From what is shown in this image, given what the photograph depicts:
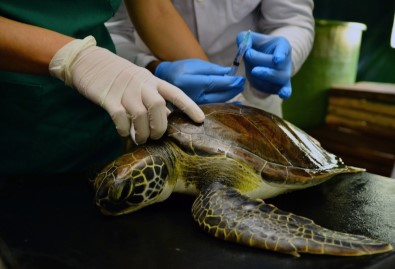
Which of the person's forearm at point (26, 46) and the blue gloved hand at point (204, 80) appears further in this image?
the blue gloved hand at point (204, 80)

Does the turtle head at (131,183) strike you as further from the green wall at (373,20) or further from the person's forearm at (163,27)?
the green wall at (373,20)

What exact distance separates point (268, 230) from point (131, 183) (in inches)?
11.4

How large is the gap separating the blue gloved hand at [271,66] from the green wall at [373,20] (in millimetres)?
1991

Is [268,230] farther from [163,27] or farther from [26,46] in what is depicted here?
[163,27]

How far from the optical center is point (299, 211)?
0.85 meters

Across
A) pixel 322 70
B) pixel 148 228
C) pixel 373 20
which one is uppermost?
pixel 148 228

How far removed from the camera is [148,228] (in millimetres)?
744

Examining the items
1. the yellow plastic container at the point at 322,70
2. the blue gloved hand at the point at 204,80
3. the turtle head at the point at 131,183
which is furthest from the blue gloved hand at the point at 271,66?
the yellow plastic container at the point at 322,70

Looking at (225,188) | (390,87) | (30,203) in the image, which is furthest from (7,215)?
(390,87)

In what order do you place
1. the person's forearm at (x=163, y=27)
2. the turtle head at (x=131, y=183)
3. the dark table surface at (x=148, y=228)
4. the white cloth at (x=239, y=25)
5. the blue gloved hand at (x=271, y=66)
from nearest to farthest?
the dark table surface at (x=148, y=228) → the turtle head at (x=131, y=183) → the blue gloved hand at (x=271, y=66) → the person's forearm at (x=163, y=27) → the white cloth at (x=239, y=25)

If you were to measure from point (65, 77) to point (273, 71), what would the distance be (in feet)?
1.85

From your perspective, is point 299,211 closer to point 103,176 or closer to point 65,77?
point 103,176

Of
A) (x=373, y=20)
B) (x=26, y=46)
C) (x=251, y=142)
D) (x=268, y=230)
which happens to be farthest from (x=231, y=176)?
(x=373, y=20)

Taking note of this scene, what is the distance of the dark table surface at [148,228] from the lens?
620 millimetres
